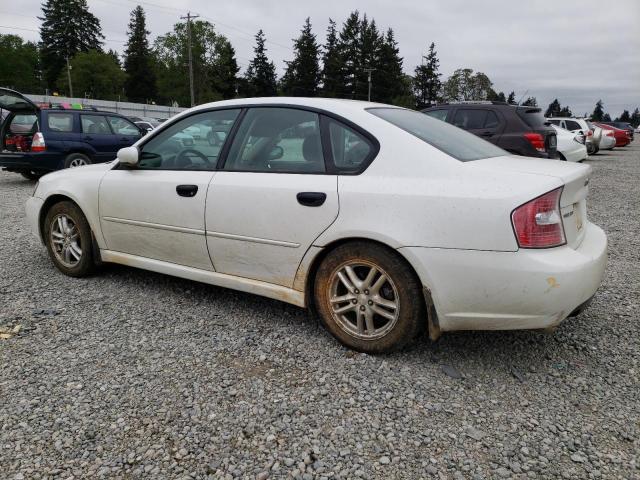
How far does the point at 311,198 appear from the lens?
3.04 meters

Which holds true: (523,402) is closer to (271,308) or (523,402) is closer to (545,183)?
(545,183)

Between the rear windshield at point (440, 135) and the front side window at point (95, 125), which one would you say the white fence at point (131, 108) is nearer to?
the front side window at point (95, 125)

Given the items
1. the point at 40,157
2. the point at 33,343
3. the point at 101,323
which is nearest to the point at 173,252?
the point at 101,323

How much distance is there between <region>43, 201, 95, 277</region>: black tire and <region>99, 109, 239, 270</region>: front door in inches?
10.1

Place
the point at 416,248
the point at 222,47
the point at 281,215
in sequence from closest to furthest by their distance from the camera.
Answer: the point at 416,248 < the point at 281,215 < the point at 222,47

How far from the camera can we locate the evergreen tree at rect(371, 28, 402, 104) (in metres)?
85.9

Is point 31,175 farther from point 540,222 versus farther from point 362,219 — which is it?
point 540,222

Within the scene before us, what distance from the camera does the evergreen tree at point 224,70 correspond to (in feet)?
281

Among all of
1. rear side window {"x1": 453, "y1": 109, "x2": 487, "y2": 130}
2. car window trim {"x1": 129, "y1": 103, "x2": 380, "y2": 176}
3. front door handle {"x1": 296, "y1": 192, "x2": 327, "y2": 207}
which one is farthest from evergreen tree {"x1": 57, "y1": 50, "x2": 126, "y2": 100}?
front door handle {"x1": 296, "y1": 192, "x2": 327, "y2": 207}

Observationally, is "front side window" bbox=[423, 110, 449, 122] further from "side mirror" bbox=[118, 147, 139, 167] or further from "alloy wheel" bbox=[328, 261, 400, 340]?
"alloy wheel" bbox=[328, 261, 400, 340]

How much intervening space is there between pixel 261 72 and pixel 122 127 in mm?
81244

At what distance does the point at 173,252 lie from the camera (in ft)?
12.3

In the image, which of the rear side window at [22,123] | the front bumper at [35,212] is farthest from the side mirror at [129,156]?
the rear side window at [22,123]

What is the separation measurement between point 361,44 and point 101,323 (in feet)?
300
